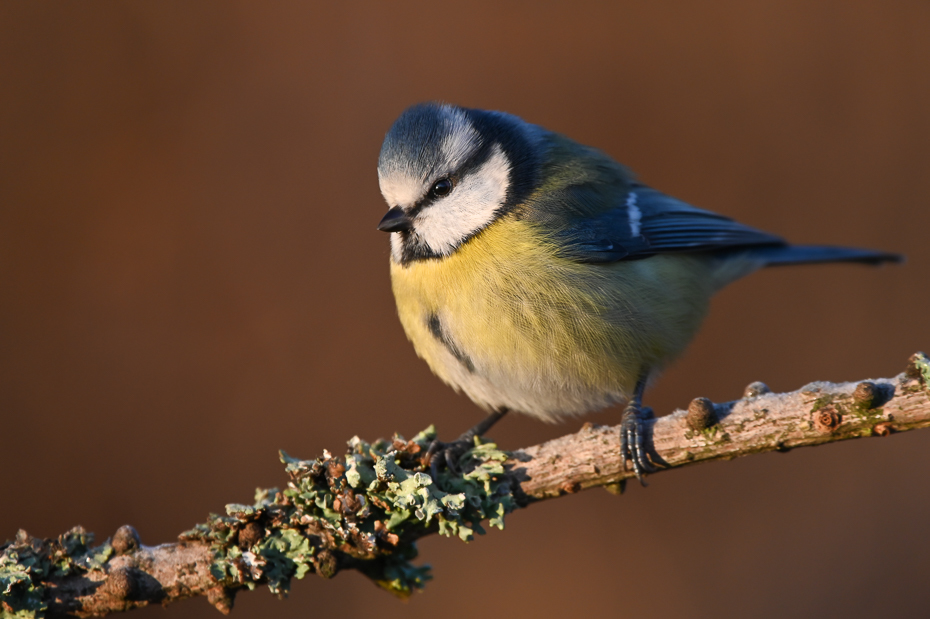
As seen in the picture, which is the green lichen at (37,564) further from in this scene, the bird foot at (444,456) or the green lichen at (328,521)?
the bird foot at (444,456)

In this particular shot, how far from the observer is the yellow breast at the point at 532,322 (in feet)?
6.67

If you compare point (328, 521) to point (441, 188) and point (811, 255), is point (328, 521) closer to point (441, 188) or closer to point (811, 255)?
point (441, 188)

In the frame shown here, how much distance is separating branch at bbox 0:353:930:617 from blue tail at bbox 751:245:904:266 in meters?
1.38

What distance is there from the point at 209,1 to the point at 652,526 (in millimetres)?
3196

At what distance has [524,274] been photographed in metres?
2.06

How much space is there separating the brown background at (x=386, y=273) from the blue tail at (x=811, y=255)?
20.2 inches

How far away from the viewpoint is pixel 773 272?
11.7 ft

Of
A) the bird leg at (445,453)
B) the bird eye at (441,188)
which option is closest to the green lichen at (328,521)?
the bird leg at (445,453)

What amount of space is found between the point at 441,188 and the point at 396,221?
0.19 metres

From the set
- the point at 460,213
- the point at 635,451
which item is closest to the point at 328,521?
the point at 635,451

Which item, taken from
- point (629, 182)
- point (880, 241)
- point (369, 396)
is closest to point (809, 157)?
point (880, 241)

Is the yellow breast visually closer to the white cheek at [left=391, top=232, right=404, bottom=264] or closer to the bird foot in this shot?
the white cheek at [left=391, top=232, right=404, bottom=264]

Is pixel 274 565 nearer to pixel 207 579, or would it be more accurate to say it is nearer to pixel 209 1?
pixel 207 579

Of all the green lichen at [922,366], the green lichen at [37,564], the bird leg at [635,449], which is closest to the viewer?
the green lichen at [922,366]
